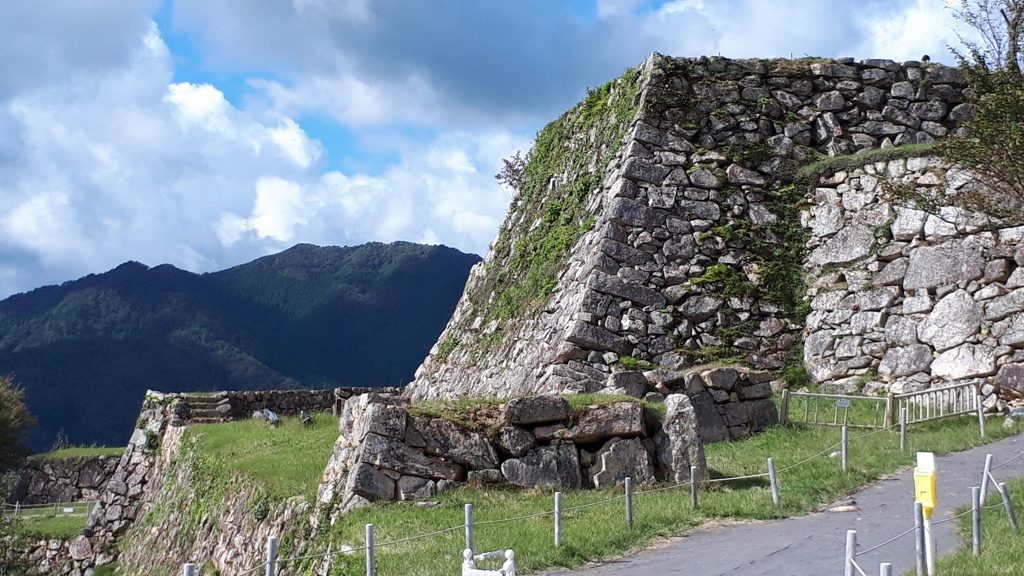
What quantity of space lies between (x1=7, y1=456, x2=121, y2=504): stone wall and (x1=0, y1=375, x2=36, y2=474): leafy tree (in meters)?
0.50

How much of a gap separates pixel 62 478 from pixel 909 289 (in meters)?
30.0

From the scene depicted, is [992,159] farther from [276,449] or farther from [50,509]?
[50,509]

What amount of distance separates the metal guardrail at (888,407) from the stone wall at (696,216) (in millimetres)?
2488

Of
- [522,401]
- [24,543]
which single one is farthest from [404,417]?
[24,543]

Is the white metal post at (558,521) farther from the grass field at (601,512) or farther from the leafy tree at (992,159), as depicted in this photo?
the leafy tree at (992,159)

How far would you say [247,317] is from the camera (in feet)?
382

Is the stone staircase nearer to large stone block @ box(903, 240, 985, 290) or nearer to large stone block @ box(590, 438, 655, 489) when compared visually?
large stone block @ box(590, 438, 655, 489)

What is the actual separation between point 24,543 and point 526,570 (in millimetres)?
19129

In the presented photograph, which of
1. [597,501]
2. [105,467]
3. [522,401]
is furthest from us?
[105,467]

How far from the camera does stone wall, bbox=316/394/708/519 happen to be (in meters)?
11.6

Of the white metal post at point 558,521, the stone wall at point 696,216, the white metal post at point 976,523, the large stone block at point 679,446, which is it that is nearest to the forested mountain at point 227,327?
the stone wall at point 696,216

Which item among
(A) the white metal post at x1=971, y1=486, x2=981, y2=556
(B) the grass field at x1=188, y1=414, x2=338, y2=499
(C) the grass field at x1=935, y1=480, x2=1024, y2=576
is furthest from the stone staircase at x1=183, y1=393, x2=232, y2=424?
(A) the white metal post at x1=971, y1=486, x2=981, y2=556

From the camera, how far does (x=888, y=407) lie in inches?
640

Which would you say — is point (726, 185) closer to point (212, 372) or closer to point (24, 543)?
point (24, 543)
